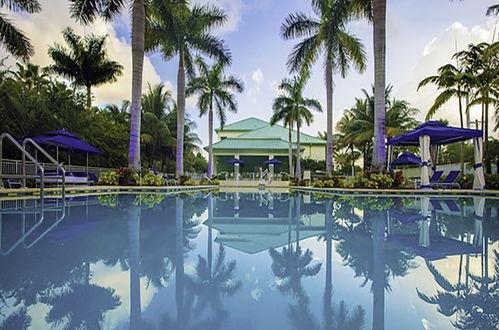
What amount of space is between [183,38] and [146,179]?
9080mm

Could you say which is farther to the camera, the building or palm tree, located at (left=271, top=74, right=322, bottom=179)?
the building

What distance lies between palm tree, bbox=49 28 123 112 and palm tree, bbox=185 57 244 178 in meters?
6.40

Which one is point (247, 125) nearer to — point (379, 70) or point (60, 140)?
point (379, 70)


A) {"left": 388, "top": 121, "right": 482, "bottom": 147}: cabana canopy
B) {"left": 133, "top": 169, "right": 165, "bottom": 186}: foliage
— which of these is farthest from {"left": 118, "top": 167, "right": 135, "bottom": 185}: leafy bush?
{"left": 388, "top": 121, "right": 482, "bottom": 147}: cabana canopy

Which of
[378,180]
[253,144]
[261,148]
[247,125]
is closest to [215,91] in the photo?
[261,148]

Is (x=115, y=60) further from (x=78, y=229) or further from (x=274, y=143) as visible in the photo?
(x=78, y=229)

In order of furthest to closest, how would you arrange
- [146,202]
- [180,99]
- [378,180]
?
[180,99], [378,180], [146,202]

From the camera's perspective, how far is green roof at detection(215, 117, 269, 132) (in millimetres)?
37959

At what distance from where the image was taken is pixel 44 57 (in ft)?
67.1

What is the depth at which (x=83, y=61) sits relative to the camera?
2038cm

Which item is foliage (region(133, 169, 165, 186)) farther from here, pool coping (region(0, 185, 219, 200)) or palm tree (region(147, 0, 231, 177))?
palm tree (region(147, 0, 231, 177))

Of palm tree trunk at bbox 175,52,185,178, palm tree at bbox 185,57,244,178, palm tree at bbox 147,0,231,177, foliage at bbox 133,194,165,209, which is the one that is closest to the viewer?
foliage at bbox 133,194,165,209

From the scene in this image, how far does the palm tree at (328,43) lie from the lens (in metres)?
15.1

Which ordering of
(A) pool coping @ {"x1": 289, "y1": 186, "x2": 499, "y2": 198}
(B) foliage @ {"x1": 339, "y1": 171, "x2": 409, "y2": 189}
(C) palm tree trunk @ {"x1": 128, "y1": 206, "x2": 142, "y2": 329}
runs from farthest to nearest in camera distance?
(B) foliage @ {"x1": 339, "y1": 171, "x2": 409, "y2": 189} → (A) pool coping @ {"x1": 289, "y1": 186, "x2": 499, "y2": 198} → (C) palm tree trunk @ {"x1": 128, "y1": 206, "x2": 142, "y2": 329}
